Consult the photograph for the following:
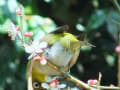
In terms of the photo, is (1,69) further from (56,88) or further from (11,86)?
(56,88)

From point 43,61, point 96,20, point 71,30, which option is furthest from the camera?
point 71,30

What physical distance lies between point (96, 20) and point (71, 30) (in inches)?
10.0

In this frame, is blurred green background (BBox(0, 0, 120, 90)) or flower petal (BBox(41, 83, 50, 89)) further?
blurred green background (BBox(0, 0, 120, 90))

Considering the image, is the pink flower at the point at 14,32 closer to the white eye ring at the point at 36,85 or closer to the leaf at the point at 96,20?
the white eye ring at the point at 36,85

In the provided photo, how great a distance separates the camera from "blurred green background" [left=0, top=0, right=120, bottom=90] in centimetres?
154

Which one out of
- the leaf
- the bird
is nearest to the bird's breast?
the bird

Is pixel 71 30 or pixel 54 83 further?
pixel 71 30

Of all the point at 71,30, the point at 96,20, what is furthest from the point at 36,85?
the point at 71,30

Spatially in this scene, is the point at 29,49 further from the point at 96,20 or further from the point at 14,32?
the point at 96,20

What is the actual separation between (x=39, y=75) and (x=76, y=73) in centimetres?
105

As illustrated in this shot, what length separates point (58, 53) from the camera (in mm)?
750

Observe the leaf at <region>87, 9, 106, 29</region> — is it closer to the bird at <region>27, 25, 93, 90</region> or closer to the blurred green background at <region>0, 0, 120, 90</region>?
the blurred green background at <region>0, 0, 120, 90</region>

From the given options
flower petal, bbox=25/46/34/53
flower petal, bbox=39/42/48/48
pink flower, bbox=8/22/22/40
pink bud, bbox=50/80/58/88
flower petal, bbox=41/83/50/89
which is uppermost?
pink flower, bbox=8/22/22/40

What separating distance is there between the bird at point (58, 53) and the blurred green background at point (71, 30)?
608mm
